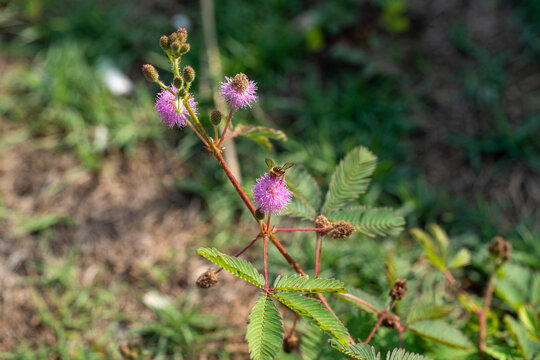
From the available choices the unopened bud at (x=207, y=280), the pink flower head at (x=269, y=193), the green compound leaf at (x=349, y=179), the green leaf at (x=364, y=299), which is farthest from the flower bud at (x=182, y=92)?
the green leaf at (x=364, y=299)

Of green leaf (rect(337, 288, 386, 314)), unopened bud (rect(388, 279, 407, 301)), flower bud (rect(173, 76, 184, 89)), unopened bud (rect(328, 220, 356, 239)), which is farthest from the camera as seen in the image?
green leaf (rect(337, 288, 386, 314))

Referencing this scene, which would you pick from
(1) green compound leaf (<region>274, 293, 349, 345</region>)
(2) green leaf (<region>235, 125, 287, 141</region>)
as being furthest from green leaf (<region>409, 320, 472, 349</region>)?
(2) green leaf (<region>235, 125, 287, 141</region>)

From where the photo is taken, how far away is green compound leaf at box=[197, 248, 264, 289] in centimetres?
95

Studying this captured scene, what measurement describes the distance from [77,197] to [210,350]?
1.35 metres

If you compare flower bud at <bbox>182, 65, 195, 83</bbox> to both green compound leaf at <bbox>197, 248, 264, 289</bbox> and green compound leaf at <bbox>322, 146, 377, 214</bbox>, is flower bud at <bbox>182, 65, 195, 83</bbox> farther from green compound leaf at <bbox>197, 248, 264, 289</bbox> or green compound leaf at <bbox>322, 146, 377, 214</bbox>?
green compound leaf at <bbox>322, 146, 377, 214</bbox>

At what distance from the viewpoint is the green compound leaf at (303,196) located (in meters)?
1.31

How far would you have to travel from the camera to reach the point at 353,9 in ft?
11.2

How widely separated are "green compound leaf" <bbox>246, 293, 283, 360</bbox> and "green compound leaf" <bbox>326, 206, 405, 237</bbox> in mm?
392

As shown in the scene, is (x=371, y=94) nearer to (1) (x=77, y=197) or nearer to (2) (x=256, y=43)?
(2) (x=256, y=43)

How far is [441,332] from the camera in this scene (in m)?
1.35

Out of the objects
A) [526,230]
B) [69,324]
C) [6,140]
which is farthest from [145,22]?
[526,230]

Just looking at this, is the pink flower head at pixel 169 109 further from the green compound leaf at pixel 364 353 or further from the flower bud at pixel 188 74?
the green compound leaf at pixel 364 353

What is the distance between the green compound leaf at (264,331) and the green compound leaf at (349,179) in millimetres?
423

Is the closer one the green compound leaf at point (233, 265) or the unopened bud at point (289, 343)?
the green compound leaf at point (233, 265)
